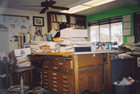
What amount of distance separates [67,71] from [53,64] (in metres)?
0.44

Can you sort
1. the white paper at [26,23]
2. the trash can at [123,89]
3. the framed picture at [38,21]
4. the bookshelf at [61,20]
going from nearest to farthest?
the trash can at [123,89]
the white paper at [26,23]
the framed picture at [38,21]
the bookshelf at [61,20]

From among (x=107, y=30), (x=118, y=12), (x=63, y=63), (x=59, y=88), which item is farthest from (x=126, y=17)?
(x=59, y=88)

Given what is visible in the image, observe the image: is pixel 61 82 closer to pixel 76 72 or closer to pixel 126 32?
pixel 76 72

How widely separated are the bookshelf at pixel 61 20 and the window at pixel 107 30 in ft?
2.63

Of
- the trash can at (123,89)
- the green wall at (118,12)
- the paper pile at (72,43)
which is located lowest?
the trash can at (123,89)

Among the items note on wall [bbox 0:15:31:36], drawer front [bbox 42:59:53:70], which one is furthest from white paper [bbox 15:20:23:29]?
drawer front [bbox 42:59:53:70]

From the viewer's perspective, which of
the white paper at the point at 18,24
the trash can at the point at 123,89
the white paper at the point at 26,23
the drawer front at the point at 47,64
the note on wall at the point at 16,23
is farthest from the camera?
the white paper at the point at 26,23

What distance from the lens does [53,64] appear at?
8.01 feet

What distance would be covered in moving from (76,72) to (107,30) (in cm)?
488

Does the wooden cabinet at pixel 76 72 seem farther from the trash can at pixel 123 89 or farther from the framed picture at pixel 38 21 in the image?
the framed picture at pixel 38 21

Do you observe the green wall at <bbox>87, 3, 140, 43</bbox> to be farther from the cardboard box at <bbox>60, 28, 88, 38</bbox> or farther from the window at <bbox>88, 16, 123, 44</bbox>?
the cardboard box at <bbox>60, 28, 88, 38</bbox>

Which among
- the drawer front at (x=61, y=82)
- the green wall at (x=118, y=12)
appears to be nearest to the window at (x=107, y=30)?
the green wall at (x=118, y=12)

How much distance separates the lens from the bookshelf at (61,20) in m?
6.00

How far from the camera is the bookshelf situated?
6.00 metres
